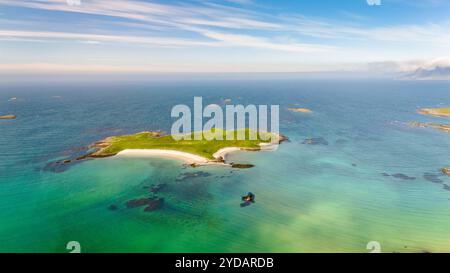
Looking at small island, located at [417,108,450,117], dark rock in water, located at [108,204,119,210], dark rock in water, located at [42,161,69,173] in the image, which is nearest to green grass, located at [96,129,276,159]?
dark rock in water, located at [42,161,69,173]

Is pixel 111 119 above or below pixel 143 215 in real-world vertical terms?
above

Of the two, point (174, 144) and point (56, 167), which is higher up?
point (174, 144)

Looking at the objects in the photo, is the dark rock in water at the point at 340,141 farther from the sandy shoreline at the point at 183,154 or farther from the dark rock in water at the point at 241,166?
the dark rock in water at the point at 241,166

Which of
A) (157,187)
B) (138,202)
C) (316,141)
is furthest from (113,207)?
(316,141)

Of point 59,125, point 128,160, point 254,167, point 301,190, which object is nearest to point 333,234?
point 301,190

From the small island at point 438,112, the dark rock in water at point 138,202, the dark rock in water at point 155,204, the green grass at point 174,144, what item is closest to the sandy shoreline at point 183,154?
the green grass at point 174,144

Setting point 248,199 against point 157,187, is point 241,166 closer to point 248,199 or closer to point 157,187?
point 248,199
